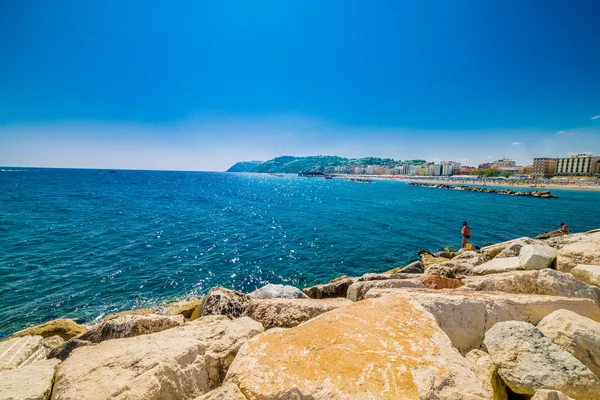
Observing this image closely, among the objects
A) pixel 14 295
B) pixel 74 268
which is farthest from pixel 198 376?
pixel 74 268

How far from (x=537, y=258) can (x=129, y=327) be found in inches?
425

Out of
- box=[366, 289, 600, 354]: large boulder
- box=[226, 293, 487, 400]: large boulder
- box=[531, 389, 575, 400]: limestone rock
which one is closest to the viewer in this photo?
box=[226, 293, 487, 400]: large boulder

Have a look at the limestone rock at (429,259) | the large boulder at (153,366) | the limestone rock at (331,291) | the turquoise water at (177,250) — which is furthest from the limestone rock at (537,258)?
the turquoise water at (177,250)

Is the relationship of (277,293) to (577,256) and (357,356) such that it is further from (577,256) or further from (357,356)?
(577,256)

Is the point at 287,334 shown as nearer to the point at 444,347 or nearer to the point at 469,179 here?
the point at 444,347

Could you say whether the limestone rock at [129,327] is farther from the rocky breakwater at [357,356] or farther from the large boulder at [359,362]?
the large boulder at [359,362]

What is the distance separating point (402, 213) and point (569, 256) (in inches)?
1273

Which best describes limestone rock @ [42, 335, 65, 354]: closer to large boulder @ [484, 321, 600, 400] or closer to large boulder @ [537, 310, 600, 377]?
large boulder @ [484, 321, 600, 400]

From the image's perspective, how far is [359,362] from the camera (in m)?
3.06

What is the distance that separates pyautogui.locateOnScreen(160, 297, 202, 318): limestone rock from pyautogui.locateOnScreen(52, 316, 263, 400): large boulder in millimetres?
6178

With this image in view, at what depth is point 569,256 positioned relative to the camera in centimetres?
752

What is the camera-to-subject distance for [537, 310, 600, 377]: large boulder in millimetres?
3891

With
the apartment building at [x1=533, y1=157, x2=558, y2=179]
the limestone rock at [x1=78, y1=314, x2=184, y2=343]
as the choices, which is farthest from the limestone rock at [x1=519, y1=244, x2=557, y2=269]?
the apartment building at [x1=533, y1=157, x2=558, y2=179]

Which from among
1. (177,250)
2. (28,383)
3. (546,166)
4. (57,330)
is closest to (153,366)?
(28,383)
